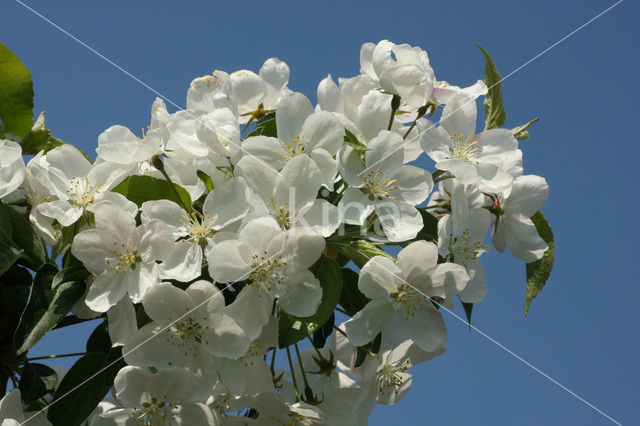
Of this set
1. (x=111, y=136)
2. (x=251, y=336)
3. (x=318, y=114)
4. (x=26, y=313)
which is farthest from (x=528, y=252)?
(x=26, y=313)

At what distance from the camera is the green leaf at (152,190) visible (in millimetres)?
1449

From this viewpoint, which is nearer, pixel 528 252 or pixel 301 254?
pixel 301 254

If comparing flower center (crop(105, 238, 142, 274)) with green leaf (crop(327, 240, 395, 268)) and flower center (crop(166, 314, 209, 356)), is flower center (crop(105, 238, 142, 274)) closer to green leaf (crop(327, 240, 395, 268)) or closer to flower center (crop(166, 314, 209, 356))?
flower center (crop(166, 314, 209, 356))

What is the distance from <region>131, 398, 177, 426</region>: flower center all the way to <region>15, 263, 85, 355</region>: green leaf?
9.3 inches

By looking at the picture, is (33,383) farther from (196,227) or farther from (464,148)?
(464,148)

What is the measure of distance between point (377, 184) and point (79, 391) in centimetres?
74

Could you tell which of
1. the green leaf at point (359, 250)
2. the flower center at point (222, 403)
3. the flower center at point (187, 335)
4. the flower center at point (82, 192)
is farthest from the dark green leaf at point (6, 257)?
the green leaf at point (359, 250)

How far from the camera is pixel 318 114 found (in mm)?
1408

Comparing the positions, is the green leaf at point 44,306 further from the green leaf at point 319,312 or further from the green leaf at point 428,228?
the green leaf at point 428,228

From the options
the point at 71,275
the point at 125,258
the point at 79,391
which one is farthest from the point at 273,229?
the point at 79,391

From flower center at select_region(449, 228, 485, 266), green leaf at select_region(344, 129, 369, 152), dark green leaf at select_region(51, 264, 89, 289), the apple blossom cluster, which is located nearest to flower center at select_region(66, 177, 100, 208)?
the apple blossom cluster

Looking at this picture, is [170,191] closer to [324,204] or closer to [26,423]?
[324,204]

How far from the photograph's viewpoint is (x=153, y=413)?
4.48ft

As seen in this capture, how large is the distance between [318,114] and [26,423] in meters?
0.86
